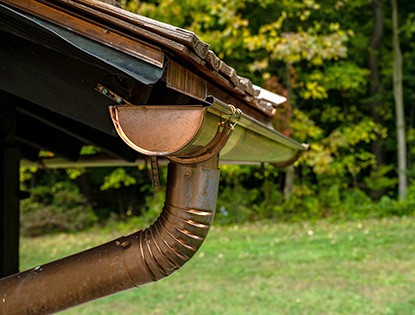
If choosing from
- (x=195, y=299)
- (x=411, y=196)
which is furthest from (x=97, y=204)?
(x=195, y=299)

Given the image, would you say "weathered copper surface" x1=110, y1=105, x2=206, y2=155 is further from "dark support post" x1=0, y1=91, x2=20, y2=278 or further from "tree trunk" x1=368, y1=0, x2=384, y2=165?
"tree trunk" x1=368, y1=0, x2=384, y2=165

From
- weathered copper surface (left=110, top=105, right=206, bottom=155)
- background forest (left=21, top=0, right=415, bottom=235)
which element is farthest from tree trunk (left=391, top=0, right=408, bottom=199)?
weathered copper surface (left=110, top=105, right=206, bottom=155)

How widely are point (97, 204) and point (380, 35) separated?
315 inches

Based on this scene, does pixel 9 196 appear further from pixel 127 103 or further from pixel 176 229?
Answer: pixel 127 103

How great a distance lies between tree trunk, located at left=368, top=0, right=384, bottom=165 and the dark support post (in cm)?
1503

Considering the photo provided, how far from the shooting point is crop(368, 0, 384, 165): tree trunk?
17.6 metres

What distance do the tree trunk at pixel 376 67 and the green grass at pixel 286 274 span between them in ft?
17.3

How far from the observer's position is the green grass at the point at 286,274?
7496 mm

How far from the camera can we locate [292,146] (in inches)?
150

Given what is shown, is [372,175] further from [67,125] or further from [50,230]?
[67,125]

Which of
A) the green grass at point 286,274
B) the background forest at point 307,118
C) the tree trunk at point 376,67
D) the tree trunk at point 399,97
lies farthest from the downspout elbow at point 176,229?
the tree trunk at point 376,67

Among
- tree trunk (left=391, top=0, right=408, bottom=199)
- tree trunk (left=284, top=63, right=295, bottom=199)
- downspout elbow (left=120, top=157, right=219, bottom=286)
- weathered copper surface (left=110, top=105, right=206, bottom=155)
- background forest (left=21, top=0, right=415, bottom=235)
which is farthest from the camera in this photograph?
tree trunk (left=391, top=0, right=408, bottom=199)

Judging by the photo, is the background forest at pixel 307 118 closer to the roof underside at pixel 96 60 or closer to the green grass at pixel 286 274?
the green grass at pixel 286 274

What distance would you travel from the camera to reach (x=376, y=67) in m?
18.1
